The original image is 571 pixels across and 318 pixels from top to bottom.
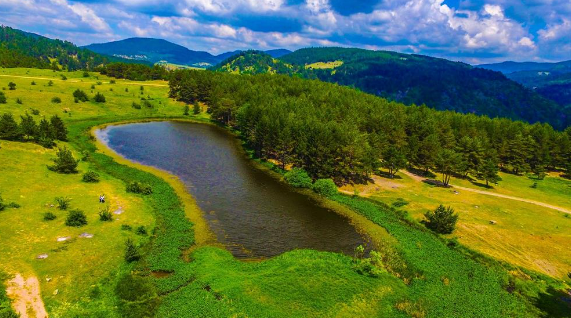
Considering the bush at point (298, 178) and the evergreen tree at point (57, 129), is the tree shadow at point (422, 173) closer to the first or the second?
the bush at point (298, 178)

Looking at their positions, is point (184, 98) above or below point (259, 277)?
above

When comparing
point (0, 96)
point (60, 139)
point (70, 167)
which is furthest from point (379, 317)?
point (0, 96)

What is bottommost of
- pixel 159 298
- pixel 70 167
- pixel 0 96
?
pixel 159 298

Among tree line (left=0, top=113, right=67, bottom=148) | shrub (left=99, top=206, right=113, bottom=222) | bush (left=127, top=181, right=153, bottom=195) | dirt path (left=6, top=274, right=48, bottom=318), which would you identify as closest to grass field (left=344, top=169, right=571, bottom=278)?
bush (left=127, top=181, right=153, bottom=195)

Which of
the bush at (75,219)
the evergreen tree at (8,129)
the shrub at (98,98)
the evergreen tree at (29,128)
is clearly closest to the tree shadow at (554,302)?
the bush at (75,219)

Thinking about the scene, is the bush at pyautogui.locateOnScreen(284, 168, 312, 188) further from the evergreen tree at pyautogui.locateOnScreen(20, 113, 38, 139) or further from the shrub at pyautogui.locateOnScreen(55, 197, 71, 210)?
the evergreen tree at pyautogui.locateOnScreen(20, 113, 38, 139)

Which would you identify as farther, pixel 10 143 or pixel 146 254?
pixel 10 143

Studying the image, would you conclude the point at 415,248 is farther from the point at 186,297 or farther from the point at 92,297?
the point at 92,297
